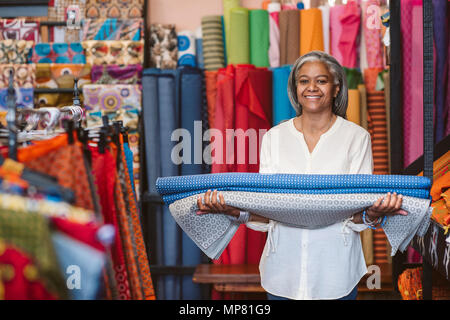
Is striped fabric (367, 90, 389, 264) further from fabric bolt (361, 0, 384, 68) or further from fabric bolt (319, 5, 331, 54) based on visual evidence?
fabric bolt (319, 5, 331, 54)

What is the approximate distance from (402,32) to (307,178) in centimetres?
126

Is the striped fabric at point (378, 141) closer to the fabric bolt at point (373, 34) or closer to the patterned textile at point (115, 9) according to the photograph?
the fabric bolt at point (373, 34)

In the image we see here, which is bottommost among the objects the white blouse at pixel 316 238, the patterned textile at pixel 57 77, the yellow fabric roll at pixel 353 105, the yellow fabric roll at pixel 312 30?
the white blouse at pixel 316 238

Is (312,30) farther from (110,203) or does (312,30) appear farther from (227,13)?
(110,203)

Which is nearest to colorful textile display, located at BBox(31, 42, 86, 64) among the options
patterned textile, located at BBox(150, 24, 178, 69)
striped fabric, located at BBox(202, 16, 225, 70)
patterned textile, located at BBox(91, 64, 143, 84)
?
patterned textile, located at BBox(91, 64, 143, 84)

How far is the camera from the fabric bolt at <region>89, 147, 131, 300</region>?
1.04 metres

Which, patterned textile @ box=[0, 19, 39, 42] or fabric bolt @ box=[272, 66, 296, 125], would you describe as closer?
fabric bolt @ box=[272, 66, 296, 125]

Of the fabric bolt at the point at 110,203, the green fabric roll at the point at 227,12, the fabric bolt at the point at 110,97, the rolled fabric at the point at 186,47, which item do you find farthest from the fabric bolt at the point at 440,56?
the fabric bolt at the point at 110,203

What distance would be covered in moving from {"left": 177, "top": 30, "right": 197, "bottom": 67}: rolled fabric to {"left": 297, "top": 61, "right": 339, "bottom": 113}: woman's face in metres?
1.41

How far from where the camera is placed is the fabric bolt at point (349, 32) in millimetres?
2871

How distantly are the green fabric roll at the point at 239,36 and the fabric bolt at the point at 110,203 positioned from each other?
6.28 feet

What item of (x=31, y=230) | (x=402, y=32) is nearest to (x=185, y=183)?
(x=31, y=230)

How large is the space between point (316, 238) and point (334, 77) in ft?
1.75

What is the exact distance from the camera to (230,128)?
2.77 metres
